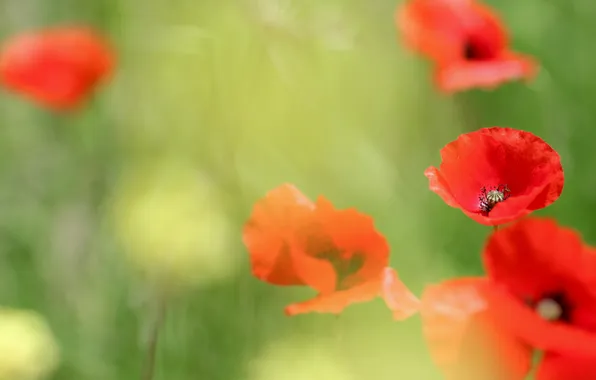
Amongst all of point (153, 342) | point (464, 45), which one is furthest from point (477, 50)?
point (153, 342)

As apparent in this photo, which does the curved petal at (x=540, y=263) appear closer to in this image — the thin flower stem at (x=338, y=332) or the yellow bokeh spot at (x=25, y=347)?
the thin flower stem at (x=338, y=332)

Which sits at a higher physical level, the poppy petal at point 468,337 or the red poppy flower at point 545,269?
the red poppy flower at point 545,269

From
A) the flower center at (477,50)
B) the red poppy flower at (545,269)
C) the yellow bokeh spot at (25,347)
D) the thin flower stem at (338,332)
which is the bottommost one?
the yellow bokeh spot at (25,347)

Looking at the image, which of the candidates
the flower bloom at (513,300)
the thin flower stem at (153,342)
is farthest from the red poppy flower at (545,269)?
the thin flower stem at (153,342)

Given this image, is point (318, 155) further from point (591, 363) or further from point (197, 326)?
point (591, 363)

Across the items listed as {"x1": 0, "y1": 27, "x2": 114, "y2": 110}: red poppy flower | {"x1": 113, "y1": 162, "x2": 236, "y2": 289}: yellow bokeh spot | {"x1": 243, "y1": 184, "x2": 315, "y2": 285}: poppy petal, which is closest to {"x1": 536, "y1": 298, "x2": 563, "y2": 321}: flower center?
{"x1": 243, "y1": 184, "x2": 315, "y2": 285}: poppy petal

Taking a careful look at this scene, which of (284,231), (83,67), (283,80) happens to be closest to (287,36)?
(283,80)
